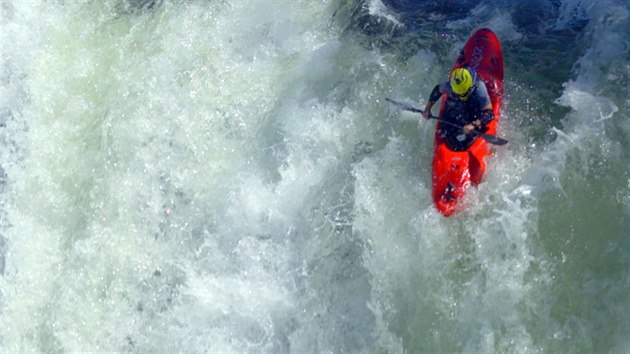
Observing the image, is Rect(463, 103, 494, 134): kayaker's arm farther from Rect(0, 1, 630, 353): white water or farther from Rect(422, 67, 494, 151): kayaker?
Rect(0, 1, 630, 353): white water

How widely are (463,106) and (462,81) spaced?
13.4 inches

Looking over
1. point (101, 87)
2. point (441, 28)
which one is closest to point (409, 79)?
point (441, 28)

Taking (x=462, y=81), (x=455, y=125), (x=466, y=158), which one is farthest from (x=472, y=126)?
(x=462, y=81)

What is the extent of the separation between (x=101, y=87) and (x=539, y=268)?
5447 mm

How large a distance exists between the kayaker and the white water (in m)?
0.36

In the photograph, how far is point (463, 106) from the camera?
7.35m

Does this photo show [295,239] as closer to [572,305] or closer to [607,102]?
[572,305]

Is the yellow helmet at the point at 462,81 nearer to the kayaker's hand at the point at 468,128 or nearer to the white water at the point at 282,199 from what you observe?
the kayaker's hand at the point at 468,128

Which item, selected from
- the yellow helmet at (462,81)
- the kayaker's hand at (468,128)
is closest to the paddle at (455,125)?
the kayaker's hand at (468,128)

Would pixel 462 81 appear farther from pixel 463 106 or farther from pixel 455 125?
pixel 455 125

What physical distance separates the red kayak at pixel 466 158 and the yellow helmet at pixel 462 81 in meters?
0.30

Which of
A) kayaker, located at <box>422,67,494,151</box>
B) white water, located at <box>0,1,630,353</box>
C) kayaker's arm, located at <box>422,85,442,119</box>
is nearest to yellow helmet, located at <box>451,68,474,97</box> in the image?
kayaker, located at <box>422,67,494,151</box>

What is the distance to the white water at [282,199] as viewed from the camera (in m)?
6.43

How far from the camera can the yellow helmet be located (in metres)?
7.07
